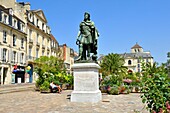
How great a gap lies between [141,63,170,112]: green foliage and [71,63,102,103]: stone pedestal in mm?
5581

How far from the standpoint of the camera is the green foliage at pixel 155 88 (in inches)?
172

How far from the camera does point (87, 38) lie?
1105cm

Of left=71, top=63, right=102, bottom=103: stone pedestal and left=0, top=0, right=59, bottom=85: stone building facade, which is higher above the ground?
left=0, top=0, right=59, bottom=85: stone building facade

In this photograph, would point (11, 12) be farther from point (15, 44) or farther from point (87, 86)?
point (87, 86)

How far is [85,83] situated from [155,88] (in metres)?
6.04

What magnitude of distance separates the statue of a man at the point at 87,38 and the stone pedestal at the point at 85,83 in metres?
0.71

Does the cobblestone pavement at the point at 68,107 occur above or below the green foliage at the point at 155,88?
below

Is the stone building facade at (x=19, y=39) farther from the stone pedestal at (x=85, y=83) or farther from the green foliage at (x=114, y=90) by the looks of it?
the stone pedestal at (x=85, y=83)

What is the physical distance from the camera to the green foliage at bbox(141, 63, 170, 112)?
14.3 ft

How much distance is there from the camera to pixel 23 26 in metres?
38.2

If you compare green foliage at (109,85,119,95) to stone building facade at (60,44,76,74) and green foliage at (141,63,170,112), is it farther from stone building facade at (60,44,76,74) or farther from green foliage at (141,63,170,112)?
stone building facade at (60,44,76,74)

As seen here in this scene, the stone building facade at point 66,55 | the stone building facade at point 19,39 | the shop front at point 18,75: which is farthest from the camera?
the stone building facade at point 66,55

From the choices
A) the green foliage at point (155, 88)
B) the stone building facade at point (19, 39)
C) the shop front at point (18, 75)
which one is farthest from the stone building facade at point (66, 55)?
the green foliage at point (155, 88)

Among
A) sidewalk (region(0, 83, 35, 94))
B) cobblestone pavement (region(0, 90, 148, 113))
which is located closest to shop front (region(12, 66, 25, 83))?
sidewalk (region(0, 83, 35, 94))
